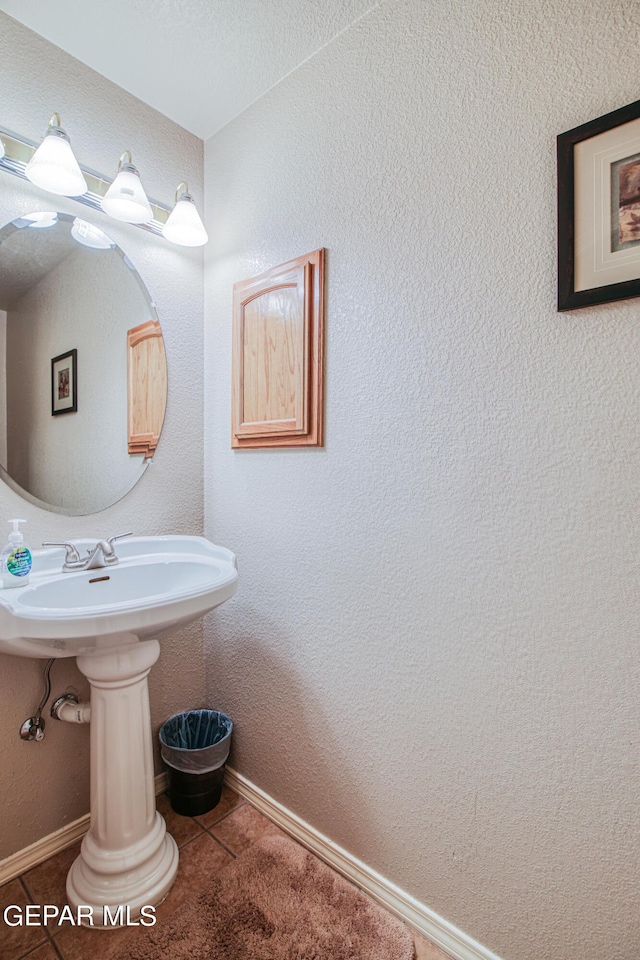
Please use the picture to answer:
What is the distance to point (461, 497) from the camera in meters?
1.04

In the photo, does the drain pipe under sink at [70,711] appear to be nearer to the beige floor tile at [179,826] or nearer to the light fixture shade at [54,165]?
the beige floor tile at [179,826]

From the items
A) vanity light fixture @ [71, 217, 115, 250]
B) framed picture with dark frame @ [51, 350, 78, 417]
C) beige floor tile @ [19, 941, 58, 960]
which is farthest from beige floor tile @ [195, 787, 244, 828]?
vanity light fixture @ [71, 217, 115, 250]

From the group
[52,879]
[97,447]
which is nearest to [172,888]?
[52,879]

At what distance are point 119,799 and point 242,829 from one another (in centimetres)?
47

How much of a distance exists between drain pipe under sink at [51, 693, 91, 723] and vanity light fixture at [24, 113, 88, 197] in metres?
1.47

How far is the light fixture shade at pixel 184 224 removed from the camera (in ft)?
4.81

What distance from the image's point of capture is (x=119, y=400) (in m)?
1.50

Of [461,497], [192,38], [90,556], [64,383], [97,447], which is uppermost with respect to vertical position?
[192,38]

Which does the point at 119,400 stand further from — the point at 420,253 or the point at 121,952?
the point at 121,952

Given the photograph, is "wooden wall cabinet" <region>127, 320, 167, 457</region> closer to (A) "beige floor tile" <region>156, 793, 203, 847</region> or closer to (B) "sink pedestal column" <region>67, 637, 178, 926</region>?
(B) "sink pedestal column" <region>67, 637, 178, 926</region>

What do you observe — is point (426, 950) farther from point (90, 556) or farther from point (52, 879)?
point (90, 556)

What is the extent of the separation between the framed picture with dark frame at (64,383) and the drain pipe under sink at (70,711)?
873 millimetres

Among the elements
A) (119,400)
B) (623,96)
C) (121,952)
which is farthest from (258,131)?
(121,952)

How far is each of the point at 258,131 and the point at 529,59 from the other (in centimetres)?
94
